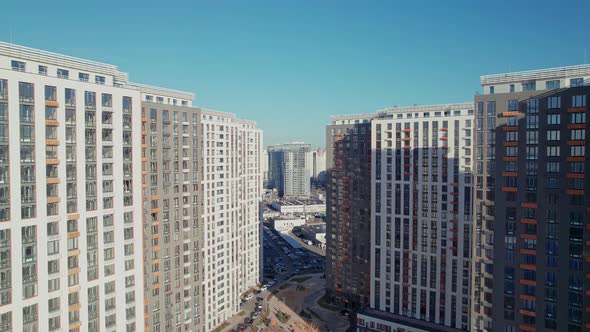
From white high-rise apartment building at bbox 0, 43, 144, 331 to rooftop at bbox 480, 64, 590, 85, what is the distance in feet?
118

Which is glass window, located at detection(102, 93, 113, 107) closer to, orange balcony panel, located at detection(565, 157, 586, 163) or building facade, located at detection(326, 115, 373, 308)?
orange balcony panel, located at detection(565, 157, 586, 163)

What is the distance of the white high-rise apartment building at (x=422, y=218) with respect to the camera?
58.8m

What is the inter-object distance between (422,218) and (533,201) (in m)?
24.1

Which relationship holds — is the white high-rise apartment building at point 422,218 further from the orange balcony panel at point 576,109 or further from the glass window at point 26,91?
the glass window at point 26,91

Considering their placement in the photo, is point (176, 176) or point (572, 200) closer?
point (572, 200)

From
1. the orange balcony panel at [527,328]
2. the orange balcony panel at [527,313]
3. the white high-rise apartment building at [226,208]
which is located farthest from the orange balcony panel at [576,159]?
the white high-rise apartment building at [226,208]

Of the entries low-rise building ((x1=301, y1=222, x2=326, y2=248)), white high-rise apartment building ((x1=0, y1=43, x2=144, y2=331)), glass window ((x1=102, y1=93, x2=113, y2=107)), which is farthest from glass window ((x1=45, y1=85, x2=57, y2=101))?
low-rise building ((x1=301, y1=222, x2=326, y2=248))

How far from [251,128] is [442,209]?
42.0 m

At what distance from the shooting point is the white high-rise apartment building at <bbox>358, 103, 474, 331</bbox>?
5881 centimetres

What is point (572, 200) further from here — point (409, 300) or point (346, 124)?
point (346, 124)

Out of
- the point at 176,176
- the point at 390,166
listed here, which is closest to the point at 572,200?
the point at 390,166

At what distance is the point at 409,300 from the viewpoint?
63031mm

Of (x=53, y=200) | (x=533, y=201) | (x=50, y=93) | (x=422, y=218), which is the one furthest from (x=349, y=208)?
(x=50, y=93)

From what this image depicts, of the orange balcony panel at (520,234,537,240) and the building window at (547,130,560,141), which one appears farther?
the orange balcony panel at (520,234,537,240)
